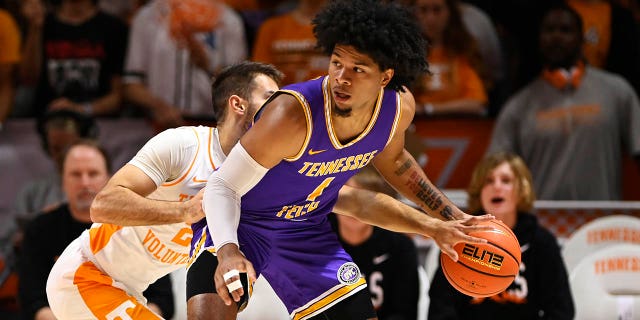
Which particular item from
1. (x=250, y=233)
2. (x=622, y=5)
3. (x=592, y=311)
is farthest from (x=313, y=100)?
(x=622, y=5)

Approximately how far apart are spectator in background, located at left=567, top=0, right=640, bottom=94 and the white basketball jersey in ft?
14.1

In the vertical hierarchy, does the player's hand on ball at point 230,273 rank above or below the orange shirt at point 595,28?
above

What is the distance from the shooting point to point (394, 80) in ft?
12.9

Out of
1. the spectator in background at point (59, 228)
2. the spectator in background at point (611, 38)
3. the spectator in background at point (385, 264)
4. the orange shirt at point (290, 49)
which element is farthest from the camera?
the spectator in background at point (611, 38)

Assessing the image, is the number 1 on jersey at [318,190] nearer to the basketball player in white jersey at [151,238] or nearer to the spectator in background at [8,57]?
the basketball player in white jersey at [151,238]

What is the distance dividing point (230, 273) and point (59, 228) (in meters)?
2.32

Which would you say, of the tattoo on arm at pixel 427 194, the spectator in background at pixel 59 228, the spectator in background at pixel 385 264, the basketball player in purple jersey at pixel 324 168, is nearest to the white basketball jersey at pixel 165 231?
the basketball player in purple jersey at pixel 324 168

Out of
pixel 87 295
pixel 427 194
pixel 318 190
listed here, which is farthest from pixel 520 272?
pixel 87 295

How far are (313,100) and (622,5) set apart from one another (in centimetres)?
508

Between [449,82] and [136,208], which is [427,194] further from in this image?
[449,82]

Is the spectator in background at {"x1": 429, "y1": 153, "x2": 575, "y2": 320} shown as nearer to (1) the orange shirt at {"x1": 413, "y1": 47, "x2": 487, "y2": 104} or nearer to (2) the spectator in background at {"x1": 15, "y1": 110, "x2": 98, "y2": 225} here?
(1) the orange shirt at {"x1": 413, "y1": 47, "x2": 487, "y2": 104}

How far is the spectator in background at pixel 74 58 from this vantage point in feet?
24.2

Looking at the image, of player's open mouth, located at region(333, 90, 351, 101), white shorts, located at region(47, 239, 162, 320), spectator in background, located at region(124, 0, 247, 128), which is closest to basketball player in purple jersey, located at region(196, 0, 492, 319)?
player's open mouth, located at region(333, 90, 351, 101)

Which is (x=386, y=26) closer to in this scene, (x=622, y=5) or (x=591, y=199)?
(x=591, y=199)
